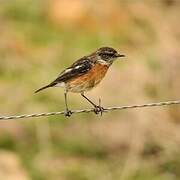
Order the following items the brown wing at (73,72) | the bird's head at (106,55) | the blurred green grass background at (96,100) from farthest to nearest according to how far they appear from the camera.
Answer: the blurred green grass background at (96,100) < the bird's head at (106,55) < the brown wing at (73,72)

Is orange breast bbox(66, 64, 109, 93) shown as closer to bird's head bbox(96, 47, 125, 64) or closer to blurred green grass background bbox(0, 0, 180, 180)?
bird's head bbox(96, 47, 125, 64)

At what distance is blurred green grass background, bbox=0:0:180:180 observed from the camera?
14.2 m

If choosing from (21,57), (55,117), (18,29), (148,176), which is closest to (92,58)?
(148,176)

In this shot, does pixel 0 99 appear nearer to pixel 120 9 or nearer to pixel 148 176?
pixel 148 176

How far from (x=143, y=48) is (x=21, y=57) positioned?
6.15ft

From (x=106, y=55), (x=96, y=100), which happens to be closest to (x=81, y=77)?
(x=106, y=55)

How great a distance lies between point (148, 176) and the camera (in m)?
14.1

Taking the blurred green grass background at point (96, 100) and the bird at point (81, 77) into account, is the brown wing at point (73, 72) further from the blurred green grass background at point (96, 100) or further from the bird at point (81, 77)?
the blurred green grass background at point (96, 100)

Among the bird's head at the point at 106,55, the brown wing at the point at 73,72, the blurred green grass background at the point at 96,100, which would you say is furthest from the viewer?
the blurred green grass background at the point at 96,100

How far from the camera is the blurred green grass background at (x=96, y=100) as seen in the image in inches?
558

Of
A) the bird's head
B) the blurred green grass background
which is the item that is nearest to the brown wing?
the bird's head

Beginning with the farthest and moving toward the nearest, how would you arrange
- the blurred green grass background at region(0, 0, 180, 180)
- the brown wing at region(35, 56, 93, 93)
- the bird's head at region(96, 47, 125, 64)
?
the blurred green grass background at region(0, 0, 180, 180) < the bird's head at region(96, 47, 125, 64) < the brown wing at region(35, 56, 93, 93)

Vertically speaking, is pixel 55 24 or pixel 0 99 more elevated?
pixel 55 24

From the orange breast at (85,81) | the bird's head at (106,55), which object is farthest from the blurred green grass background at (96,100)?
the orange breast at (85,81)
